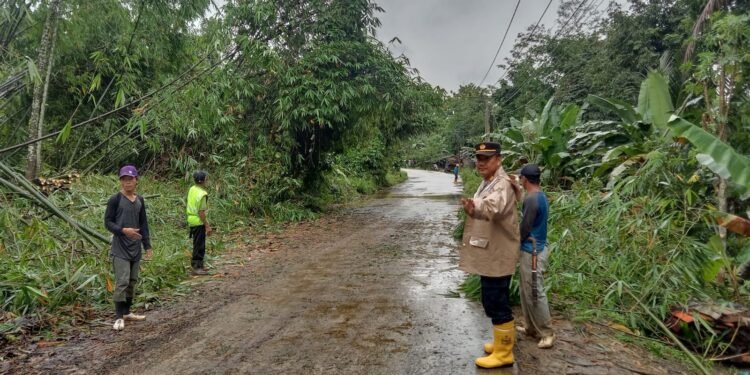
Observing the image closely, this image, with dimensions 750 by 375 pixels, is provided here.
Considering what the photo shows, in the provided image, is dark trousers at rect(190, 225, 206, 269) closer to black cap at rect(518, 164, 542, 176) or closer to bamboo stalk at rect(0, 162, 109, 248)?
bamboo stalk at rect(0, 162, 109, 248)

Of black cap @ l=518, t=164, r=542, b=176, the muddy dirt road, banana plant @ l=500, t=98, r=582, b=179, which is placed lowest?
the muddy dirt road

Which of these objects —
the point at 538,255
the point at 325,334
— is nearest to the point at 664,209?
the point at 538,255

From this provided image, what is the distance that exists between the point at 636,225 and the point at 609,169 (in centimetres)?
364

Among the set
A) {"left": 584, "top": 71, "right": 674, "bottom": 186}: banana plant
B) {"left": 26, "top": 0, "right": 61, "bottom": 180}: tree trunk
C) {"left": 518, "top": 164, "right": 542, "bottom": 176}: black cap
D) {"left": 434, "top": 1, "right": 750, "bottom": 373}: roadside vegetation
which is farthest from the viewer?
{"left": 584, "top": 71, "right": 674, "bottom": 186}: banana plant

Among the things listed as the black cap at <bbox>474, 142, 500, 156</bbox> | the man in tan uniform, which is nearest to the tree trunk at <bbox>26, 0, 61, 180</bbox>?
the black cap at <bbox>474, 142, 500, 156</bbox>

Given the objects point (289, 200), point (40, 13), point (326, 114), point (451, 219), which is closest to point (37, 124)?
point (40, 13)

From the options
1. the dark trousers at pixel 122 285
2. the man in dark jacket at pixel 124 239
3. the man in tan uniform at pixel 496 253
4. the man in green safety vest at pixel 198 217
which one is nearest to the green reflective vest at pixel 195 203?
the man in green safety vest at pixel 198 217

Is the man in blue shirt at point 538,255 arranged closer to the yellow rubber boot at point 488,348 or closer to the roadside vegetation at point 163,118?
the yellow rubber boot at point 488,348

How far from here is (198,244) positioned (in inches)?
271

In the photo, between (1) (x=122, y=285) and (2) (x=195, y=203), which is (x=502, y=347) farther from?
(2) (x=195, y=203)

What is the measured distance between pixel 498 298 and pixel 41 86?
7.82m

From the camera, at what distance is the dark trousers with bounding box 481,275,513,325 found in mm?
3598

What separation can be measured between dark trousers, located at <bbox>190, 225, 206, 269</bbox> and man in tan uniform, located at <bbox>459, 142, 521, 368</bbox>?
464 centimetres

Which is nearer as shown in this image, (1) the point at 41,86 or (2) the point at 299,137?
(1) the point at 41,86
